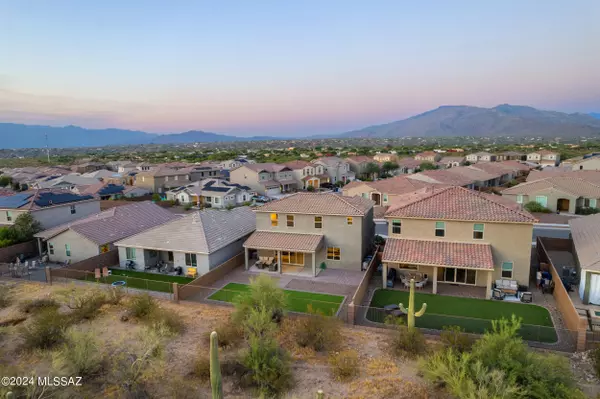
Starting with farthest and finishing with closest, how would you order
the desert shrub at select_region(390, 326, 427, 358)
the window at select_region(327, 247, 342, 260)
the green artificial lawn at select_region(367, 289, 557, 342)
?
the window at select_region(327, 247, 342, 260) → the green artificial lawn at select_region(367, 289, 557, 342) → the desert shrub at select_region(390, 326, 427, 358)

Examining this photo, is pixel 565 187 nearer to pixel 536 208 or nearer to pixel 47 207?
pixel 536 208

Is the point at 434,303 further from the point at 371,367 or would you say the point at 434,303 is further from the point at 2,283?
the point at 2,283

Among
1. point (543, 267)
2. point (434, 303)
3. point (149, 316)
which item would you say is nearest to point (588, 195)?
point (543, 267)

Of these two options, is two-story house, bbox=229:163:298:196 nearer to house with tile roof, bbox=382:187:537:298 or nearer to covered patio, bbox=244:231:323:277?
covered patio, bbox=244:231:323:277

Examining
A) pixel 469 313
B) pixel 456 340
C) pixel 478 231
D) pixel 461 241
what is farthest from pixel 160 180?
pixel 456 340

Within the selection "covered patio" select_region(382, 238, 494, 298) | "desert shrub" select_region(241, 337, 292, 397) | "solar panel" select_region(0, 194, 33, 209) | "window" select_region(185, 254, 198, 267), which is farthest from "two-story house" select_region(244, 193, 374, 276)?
"solar panel" select_region(0, 194, 33, 209)

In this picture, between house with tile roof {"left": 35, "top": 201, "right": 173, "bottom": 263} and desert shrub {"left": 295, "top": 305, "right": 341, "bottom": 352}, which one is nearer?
desert shrub {"left": 295, "top": 305, "right": 341, "bottom": 352}
